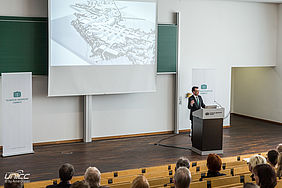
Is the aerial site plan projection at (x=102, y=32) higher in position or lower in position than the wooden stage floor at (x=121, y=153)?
higher

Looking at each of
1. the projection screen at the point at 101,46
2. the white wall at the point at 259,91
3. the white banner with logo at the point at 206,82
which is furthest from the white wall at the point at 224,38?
the projection screen at the point at 101,46

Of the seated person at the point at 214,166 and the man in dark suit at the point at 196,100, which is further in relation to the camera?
the man in dark suit at the point at 196,100

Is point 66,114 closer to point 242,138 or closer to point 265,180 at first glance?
point 242,138

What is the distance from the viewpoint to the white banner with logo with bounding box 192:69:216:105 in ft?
34.8

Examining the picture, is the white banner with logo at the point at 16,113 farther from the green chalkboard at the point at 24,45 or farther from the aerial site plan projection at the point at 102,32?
the aerial site plan projection at the point at 102,32

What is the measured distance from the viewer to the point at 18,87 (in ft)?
26.8

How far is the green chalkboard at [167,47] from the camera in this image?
10101 mm

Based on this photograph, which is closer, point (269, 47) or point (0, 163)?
point (0, 163)

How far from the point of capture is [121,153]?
8.48 metres

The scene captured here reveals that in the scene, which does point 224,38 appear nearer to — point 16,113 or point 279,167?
point 16,113

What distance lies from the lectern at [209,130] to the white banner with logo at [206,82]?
2476 millimetres

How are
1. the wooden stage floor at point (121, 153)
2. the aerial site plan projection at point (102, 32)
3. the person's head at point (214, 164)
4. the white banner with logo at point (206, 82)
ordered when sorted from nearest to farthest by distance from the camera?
1. the person's head at point (214, 164)
2. the wooden stage floor at point (121, 153)
3. the aerial site plan projection at point (102, 32)
4. the white banner with logo at point (206, 82)

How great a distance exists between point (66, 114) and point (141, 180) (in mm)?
6052

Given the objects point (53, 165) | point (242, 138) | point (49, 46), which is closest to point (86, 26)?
point (49, 46)
